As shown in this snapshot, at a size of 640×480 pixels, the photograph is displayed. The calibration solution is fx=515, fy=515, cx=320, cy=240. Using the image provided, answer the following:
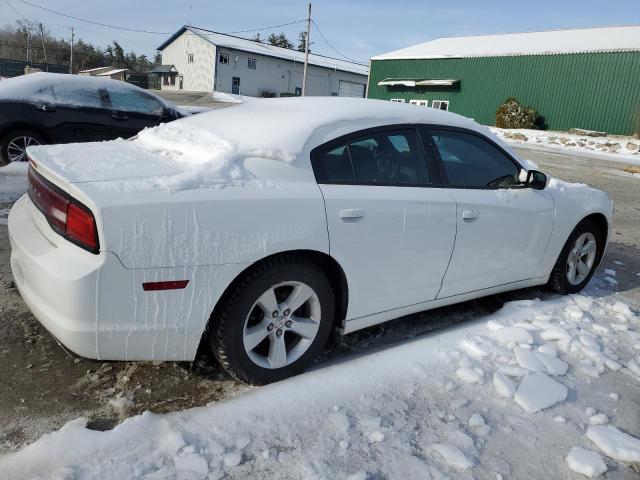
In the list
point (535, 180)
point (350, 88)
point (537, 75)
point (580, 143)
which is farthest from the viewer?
point (350, 88)

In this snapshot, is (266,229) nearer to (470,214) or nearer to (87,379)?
(87,379)

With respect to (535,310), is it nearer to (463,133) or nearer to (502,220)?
(502,220)

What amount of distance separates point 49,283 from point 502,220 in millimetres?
2728

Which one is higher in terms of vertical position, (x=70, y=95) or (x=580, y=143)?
(x=580, y=143)

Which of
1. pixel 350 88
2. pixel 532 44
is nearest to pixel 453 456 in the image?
pixel 532 44

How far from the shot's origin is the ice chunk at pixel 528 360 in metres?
2.94

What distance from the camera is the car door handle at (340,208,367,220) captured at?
2687mm

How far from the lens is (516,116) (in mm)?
27391

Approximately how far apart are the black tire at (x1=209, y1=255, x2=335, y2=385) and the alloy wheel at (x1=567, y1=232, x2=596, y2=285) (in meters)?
2.61

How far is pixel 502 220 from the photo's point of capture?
3480 millimetres

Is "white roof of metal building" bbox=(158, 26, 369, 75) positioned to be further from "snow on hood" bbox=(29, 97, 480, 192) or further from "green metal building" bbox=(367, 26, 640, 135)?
"snow on hood" bbox=(29, 97, 480, 192)

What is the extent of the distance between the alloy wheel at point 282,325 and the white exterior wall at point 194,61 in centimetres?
4816

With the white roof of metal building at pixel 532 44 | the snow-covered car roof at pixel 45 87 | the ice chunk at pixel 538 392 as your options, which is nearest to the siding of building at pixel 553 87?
the white roof of metal building at pixel 532 44

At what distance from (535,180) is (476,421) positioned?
199 centimetres
